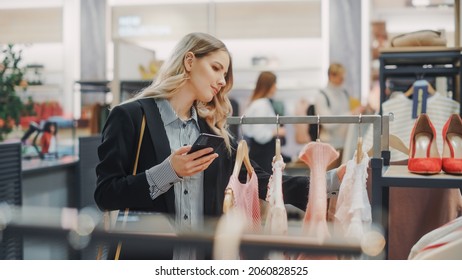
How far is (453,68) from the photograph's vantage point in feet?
5.23

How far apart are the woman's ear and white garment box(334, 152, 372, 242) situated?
371mm

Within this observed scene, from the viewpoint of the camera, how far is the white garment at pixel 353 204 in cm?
101

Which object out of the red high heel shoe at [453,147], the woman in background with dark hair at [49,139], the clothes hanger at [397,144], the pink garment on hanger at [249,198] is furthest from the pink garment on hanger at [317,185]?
the woman in background with dark hair at [49,139]

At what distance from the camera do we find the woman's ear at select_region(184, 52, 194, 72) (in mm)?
1097

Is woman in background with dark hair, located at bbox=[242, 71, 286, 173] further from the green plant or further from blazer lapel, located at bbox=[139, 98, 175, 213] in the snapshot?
blazer lapel, located at bbox=[139, 98, 175, 213]

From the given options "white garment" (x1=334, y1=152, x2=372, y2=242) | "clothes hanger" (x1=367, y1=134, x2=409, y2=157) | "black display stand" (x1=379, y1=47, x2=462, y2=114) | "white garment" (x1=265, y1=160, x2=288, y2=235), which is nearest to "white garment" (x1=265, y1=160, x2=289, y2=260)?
"white garment" (x1=265, y1=160, x2=288, y2=235)

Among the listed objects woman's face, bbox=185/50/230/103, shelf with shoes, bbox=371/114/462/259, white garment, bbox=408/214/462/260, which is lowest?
white garment, bbox=408/214/462/260

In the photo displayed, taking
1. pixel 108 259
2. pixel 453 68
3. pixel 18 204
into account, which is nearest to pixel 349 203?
pixel 108 259

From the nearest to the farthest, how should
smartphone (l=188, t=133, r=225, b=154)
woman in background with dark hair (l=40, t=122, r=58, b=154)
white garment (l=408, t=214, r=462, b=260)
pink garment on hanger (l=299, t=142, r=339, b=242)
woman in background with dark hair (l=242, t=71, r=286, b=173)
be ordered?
1. white garment (l=408, t=214, r=462, b=260)
2. smartphone (l=188, t=133, r=225, b=154)
3. pink garment on hanger (l=299, t=142, r=339, b=242)
4. woman in background with dark hair (l=242, t=71, r=286, b=173)
5. woman in background with dark hair (l=40, t=122, r=58, b=154)

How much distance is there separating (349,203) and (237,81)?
331 cm

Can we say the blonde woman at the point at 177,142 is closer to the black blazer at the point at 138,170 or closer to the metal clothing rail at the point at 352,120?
the black blazer at the point at 138,170

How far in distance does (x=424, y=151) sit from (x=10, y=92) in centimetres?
191

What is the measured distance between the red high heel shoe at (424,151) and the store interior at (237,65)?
30mm
